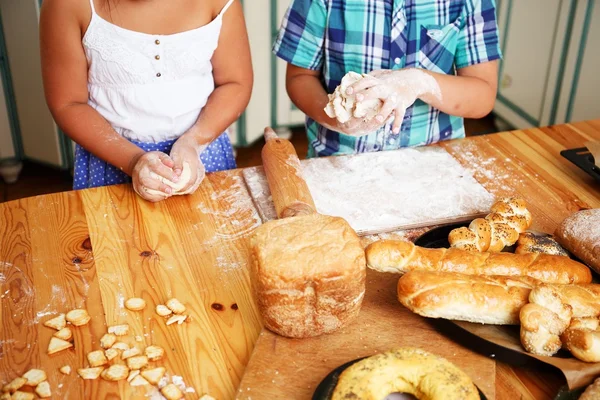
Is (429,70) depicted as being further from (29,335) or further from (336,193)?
(29,335)

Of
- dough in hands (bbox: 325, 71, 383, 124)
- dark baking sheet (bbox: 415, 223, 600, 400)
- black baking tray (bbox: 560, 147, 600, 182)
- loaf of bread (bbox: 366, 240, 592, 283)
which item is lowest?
dark baking sheet (bbox: 415, 223, 600, 400)

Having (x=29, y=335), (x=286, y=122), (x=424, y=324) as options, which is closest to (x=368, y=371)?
(x=424, y=324)

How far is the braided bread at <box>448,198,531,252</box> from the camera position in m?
1.24

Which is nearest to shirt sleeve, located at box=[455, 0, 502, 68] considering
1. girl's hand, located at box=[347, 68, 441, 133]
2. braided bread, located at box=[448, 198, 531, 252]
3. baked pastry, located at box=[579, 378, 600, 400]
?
girl's hand, located at box=[347, 68, 441, 133]

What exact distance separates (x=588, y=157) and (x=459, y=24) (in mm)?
493

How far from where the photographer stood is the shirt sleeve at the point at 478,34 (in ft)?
5.70

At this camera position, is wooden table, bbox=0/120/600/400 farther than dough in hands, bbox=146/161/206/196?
No

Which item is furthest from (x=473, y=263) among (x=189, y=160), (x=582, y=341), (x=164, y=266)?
(x=189, y=160)

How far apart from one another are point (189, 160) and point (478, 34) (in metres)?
0.87

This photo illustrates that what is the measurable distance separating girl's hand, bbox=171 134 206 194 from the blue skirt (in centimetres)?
16

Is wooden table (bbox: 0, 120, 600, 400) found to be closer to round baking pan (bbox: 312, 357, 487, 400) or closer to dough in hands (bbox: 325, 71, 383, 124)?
round baking pan (bbox: 312, 357, 487, 400)

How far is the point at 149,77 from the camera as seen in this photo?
169cm

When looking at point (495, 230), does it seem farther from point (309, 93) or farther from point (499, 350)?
point (309, 93)

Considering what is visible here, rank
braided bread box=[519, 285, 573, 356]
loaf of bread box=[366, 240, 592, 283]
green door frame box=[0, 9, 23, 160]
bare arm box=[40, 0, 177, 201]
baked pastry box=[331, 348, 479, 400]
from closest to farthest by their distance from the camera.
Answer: baked pastry box=[331, 348, 479, 400]
braided bread box=[519, 285, 573, 356]
loaf of bread box=[366, 240, 592, 283]
bare arm box=[40, 0, 177, 201]
green door frame box=[0, 9, 23, 160]
